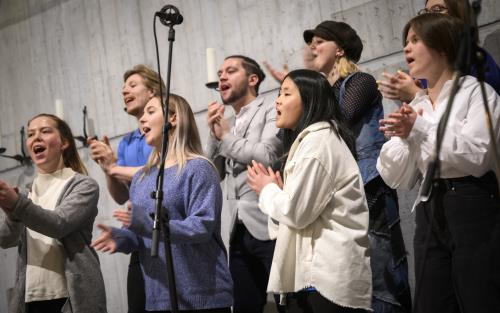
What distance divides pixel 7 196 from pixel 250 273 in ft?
3.71

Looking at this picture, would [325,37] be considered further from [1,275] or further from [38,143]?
[1,275]

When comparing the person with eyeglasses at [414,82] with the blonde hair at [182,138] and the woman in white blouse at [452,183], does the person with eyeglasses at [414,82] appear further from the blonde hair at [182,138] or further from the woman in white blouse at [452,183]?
the blonde hair at [182,138]

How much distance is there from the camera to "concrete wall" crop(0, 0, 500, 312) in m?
3.81

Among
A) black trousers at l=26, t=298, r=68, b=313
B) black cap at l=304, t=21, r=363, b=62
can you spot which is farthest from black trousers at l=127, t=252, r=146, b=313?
black cap at l=304, t=21, r=363, b=62

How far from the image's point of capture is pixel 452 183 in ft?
7.41

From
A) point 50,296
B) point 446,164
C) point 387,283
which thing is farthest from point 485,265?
point 50,296

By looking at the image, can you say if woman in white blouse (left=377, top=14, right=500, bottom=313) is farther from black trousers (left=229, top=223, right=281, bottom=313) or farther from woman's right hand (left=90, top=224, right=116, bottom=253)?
woman's right hand (left=90, top=224, right=116, bottom=253)

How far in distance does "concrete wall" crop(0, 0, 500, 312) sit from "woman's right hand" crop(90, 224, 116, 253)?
113cm

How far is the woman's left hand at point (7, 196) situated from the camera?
2979mm

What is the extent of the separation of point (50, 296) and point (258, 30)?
2132 millimetres

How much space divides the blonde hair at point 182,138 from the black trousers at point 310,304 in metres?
0.77

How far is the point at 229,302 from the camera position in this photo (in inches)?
103

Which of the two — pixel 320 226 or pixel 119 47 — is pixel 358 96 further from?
pixel 119 47

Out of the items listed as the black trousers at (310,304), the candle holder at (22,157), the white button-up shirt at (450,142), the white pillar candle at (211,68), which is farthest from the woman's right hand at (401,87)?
the candle holder at (22,157)
